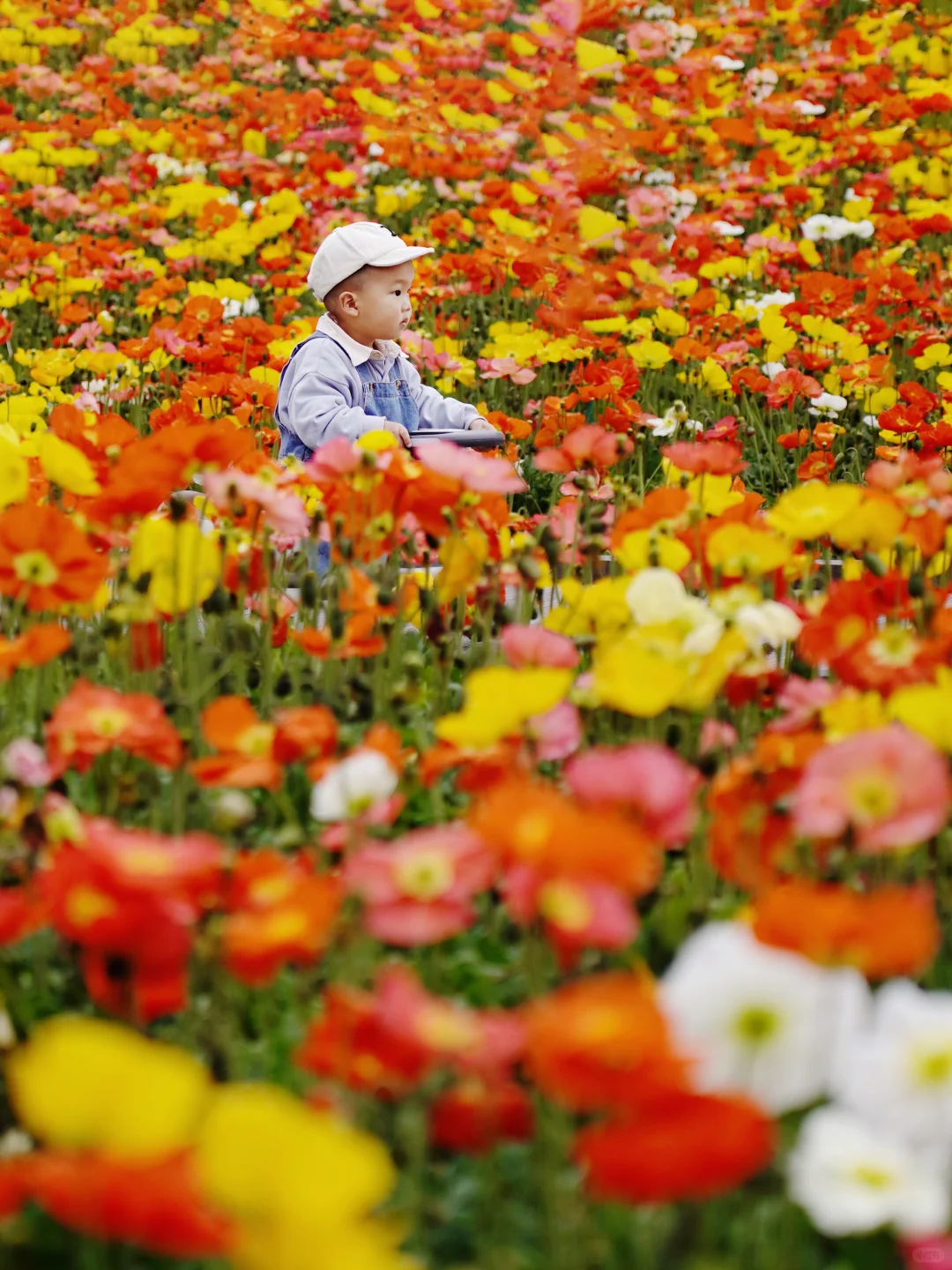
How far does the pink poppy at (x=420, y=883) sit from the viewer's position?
34.7 inches

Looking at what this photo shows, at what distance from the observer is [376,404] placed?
3539 mm

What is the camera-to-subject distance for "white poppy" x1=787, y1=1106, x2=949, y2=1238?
812 mm

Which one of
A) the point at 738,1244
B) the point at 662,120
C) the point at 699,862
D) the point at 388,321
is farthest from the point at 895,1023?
the point at 662,120

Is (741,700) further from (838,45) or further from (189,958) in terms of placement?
(838,45)

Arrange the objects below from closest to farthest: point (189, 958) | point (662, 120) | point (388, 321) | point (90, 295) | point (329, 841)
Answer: point (189, 958) < point (329, 841) < point (388, 321) < point (90, 295) < point (662, 120)

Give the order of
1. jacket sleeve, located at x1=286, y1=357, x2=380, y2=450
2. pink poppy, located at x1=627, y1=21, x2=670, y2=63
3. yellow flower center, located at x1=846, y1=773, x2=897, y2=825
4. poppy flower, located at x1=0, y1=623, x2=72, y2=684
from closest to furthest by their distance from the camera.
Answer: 1. yellow flower center, located at x1=846, y1=773, x2=897, y2=825
2. poppy flower, located at x1=0, y1=623, x2=72, y2=684
3. jacket sleeve, located at x1=286, y1=357, x2=380, y2=450
4. pink poppy, located at x1=627, y1=21, x2=670, y2=63

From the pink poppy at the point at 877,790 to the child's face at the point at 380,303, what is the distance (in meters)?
2.55

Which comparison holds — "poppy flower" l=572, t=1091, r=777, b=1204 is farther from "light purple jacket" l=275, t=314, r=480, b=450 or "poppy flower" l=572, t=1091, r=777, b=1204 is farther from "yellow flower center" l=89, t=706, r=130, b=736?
"light purple jacket" l=275, t=314, r=480, b=450

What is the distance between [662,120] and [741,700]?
580 centimetres

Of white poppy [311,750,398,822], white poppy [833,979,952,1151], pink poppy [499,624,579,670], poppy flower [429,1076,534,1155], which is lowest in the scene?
pink poppy [499,624,579,670]

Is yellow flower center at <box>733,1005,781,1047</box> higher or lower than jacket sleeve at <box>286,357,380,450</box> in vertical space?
higher

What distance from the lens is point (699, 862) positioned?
134cm

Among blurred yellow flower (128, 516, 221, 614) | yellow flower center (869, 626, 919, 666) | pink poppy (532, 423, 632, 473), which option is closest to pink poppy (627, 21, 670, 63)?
pink poppy (532, 423, 632, 473)

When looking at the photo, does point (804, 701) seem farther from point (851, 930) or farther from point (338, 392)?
point (338, 392)
